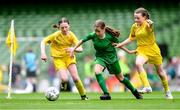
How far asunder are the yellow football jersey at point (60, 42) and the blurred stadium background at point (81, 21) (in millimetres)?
14325

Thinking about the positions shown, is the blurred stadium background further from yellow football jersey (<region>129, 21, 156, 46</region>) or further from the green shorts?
the green shorts

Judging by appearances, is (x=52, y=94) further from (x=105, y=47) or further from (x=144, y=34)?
(x=144, y=34)

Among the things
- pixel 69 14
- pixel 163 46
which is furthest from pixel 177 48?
pixel 69 14

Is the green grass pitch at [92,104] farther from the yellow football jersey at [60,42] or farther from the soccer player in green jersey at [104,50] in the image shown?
the yellow football jersey at [60,42]

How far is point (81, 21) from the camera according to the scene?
38.6 meters

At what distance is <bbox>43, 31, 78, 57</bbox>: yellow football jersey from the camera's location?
60.7ft

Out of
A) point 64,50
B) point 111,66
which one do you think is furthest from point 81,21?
point 111,66

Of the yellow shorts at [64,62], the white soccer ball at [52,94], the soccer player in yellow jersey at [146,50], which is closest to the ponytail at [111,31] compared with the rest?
the soccer player in yellow jersey at [146,50]

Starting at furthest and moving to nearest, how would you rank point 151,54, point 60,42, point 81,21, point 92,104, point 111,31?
point 81,21 → point 60,42 → point 151,54 → point 111,31 → point 92,104

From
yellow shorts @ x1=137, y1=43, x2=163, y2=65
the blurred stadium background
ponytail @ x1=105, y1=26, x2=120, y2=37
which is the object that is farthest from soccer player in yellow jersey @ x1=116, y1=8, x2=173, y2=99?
the blurred stadium background

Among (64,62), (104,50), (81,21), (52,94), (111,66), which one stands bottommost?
(52,94)

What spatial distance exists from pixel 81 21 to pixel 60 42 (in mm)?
20077

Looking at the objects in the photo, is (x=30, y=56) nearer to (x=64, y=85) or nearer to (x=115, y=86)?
(x=115, y=86)

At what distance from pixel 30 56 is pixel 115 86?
4.19 m
